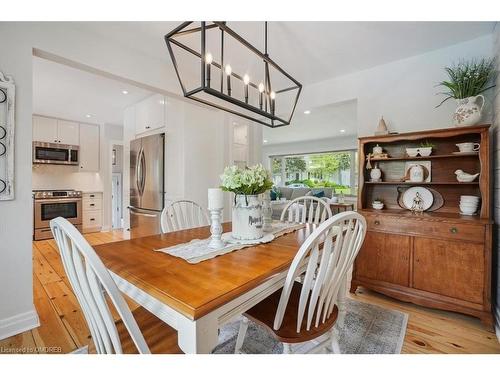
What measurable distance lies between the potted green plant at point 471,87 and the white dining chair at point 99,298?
2582 mm

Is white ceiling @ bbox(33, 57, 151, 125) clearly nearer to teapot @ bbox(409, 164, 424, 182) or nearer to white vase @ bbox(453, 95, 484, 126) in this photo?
teapot @ bbox(409, 164, 424, 182)

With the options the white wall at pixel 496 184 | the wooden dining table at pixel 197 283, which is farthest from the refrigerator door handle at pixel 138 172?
the white wall at pixel 496 184

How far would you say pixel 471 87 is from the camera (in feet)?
6.68

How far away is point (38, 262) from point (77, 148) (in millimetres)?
2583

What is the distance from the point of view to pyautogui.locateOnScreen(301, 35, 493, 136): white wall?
2.28 meters

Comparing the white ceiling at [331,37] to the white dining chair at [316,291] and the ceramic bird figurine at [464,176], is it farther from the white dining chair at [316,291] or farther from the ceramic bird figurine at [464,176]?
the white dining chair at [316,291]

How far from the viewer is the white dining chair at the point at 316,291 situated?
38.8 inches

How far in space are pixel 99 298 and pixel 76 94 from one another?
153 inches

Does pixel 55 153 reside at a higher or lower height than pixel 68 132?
lower

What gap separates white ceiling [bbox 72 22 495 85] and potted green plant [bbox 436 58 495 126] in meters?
0.30

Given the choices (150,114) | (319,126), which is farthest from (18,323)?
(319,126)

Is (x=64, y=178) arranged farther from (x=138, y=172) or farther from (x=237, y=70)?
(x=237, y=70)
